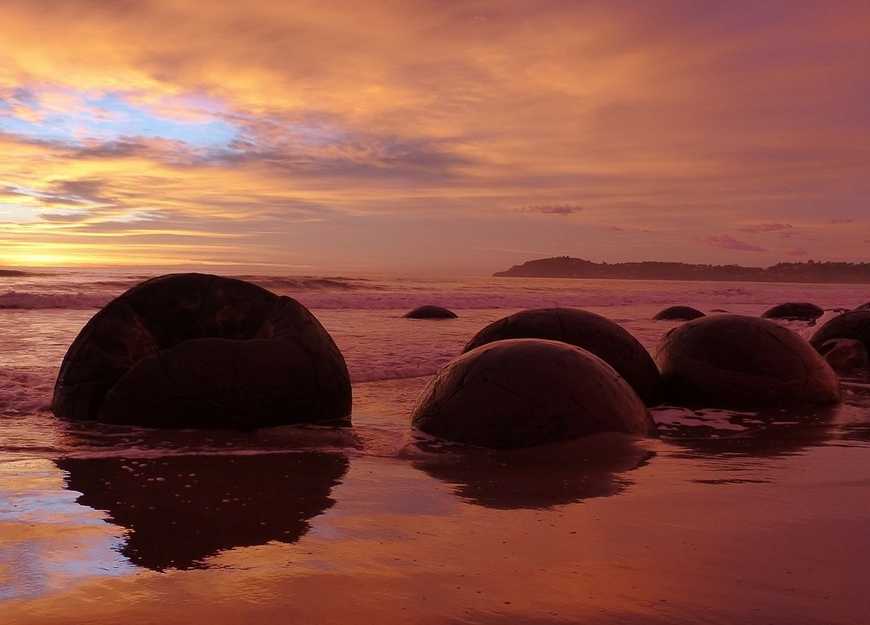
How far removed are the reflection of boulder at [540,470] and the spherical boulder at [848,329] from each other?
623 cm

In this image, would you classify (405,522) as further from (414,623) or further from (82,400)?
(82,400)

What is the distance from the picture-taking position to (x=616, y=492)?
3.70 meters

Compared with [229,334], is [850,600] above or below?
below

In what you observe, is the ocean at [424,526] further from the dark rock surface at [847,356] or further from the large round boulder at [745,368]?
the dark rock surface at [847,356]

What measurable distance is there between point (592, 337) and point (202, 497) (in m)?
3.94

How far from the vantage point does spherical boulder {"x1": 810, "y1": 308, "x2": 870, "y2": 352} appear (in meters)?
9.59

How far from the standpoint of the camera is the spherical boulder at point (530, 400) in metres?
4.77

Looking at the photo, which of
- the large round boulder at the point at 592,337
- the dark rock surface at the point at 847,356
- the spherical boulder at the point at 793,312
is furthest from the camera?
the spherical boulder at the point at 793,312

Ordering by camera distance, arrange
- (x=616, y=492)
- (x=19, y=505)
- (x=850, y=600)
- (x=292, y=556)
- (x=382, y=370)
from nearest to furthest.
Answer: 1. (x=850, y=600)
2. (x=292, y=556)
3. (x=19, y=505)
4. (x=616, y=492)
5. (x=382, y=370)

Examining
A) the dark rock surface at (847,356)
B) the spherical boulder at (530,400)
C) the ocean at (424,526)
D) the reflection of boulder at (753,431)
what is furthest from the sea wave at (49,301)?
the reflection of boulder at (753,431)

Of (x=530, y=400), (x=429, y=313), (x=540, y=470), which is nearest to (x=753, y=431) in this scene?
(x=530, y=400)

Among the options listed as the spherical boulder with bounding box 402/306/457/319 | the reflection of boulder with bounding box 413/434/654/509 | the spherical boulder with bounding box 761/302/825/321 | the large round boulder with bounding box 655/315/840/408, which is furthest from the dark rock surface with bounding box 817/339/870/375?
the spherical boulder with bounding box 761/302/825/321

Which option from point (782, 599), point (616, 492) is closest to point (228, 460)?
point (616, 492)

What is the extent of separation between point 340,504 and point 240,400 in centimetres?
228
